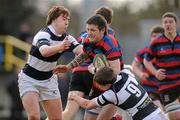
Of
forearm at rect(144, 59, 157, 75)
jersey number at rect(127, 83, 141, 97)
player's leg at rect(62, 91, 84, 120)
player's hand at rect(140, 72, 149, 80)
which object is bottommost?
player's leg at rect(62, 91, 84, 120)

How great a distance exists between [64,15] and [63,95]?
8.12 meters

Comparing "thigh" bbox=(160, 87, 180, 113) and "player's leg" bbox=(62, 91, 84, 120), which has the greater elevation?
"player's leg" bbox=(62, 91, 84, 120)

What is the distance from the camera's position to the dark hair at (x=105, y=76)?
34.7 feet

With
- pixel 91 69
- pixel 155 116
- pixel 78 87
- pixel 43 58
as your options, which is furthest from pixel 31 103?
pixel 155 116

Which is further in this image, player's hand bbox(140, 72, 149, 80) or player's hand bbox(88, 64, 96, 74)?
player's hand bbox(140, 72, 149, 80)

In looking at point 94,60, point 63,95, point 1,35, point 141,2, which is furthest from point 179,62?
point 141,2

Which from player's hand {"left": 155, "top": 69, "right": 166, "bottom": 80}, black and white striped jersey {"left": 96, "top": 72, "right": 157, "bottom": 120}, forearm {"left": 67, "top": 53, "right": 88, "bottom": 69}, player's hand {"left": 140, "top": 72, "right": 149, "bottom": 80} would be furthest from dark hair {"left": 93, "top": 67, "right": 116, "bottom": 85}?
player's hand {"left": 140, "top": 72, "right": 149, "bottom": 80}

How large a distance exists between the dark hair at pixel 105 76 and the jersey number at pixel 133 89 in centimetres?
26

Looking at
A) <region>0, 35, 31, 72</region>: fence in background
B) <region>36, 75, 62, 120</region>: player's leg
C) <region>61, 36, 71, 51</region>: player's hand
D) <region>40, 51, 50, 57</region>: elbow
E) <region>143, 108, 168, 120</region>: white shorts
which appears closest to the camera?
<region>143, 108, 168, 120</region>: white shorts

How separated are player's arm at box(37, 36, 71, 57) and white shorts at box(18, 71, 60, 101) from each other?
27.0 inches

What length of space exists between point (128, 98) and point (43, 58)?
171 centimetres

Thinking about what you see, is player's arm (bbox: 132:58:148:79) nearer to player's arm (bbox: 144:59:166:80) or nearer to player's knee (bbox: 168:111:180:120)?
player's arm (bbox: 144:59:166:80)

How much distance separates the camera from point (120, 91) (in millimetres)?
10688

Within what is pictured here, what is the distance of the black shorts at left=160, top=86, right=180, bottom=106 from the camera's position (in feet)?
44.5
